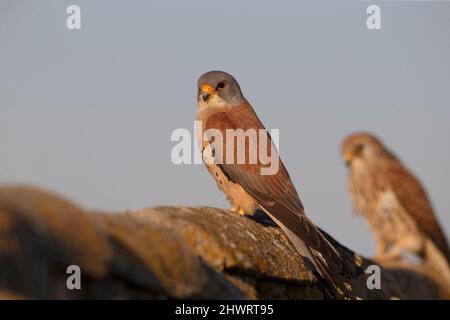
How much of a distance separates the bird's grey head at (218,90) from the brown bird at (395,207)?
3.17 m

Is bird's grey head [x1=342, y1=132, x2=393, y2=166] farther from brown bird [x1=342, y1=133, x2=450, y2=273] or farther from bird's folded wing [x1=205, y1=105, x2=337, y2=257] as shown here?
bird's folded wing [x1=205, y1=105, x2=337, y2=257]

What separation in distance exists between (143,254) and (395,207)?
688 cm

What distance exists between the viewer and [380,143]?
1022 cm

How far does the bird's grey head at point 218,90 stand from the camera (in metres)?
7.05

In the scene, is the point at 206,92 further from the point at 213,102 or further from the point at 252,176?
the point at 252,176

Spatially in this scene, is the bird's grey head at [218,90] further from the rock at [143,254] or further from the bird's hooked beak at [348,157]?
the bird's hooked beak at [348,157]

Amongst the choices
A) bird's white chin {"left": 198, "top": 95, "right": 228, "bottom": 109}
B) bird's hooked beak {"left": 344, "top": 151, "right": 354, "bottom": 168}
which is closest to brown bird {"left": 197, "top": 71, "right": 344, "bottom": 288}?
bird's white chin {"left": 198, "top": 95, "right": 228, "bottom": 109}

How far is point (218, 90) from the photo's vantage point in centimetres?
711

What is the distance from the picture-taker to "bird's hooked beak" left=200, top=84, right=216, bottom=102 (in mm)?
7031

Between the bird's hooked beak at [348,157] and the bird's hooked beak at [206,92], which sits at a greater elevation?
the bird's hooked beak at [206,92]

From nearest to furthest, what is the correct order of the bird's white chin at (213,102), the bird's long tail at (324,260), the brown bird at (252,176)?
the bird's long tail at (324,260) → the brown bird at (252,176) → the bird's white chin at (213,102)

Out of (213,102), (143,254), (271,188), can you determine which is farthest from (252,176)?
(143,254)

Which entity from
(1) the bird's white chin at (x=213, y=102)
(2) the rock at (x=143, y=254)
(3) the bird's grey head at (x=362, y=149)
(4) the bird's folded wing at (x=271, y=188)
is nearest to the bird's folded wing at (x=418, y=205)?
(3) the bird's grey head at (x=362, y=149)

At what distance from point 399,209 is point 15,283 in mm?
7661
